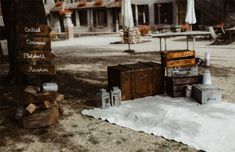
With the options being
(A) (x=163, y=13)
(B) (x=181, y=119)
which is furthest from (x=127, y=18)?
(A) (x=163, y=13)

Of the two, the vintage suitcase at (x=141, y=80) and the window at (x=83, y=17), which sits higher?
the window at (x=83, y=17)

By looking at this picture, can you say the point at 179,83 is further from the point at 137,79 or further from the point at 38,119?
the point at 38,119

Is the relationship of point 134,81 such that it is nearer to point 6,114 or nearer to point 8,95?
point 6,114

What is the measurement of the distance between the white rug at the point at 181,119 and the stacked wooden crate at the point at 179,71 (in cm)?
31

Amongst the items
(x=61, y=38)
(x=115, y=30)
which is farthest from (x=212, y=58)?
(x=115, y=30)

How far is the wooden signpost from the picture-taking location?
6.89 metres

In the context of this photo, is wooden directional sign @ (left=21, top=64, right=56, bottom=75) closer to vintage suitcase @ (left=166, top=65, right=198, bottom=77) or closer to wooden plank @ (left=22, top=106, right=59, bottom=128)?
wooden plank @ (left=22, top=106, right=59, bottom=128)

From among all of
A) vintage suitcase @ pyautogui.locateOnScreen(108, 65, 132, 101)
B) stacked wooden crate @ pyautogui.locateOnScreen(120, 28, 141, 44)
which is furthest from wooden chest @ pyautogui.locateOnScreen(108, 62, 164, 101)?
stacked wooden crate @ pyautogui.locateOnScreen(120, 28, 141, 44)

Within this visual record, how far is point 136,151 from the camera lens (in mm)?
5379

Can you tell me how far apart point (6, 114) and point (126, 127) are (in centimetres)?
299

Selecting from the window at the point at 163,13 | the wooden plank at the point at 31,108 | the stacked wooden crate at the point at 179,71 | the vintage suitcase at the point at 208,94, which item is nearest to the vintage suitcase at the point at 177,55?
the stacked wooden crate at the point at 179,71

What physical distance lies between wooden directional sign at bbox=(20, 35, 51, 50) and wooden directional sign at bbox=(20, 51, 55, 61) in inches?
4.1

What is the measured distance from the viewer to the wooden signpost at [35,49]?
22.6 ft

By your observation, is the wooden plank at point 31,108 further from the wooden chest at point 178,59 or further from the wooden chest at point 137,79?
the wooden chest at point 178,59
